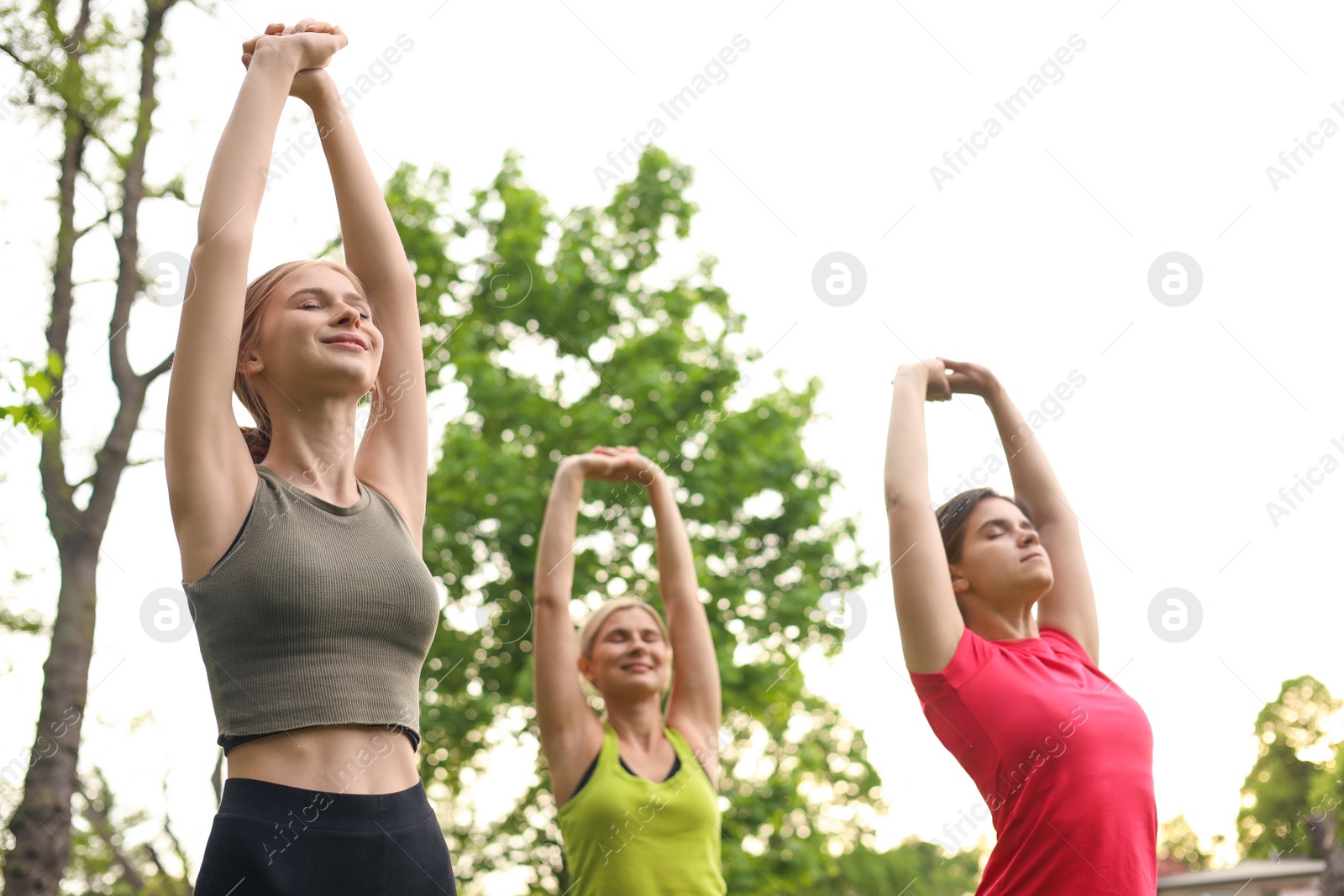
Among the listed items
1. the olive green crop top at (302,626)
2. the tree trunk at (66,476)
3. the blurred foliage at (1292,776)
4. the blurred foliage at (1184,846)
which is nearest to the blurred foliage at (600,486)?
the tree trunk at (66,476)

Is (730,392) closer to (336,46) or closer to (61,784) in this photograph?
(61,784)

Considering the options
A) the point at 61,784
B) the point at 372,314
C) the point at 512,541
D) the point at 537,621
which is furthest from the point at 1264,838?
the point at 372,314

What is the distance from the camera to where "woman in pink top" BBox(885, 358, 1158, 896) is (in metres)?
2.43

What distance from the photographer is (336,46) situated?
7.00 ft

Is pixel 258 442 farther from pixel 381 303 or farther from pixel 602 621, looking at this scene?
pixel 602 621

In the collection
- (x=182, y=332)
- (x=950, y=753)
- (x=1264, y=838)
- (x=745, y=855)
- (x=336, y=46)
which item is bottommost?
(x=1264, y=838)

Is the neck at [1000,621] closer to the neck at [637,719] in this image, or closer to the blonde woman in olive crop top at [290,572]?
the neck at [637,719]

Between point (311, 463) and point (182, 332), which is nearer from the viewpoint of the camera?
point (182, 332)

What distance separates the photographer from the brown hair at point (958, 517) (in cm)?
310

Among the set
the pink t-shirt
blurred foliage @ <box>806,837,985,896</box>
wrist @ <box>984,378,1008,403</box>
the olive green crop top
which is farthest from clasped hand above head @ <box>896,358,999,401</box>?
blurred foliage @ <box>806,837,985,896</box>

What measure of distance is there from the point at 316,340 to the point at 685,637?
237 centimetres

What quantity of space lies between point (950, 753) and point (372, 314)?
67.2 inches

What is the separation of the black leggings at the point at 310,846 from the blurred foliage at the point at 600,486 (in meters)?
8.83

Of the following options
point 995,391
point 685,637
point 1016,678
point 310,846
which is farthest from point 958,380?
point 310,846
